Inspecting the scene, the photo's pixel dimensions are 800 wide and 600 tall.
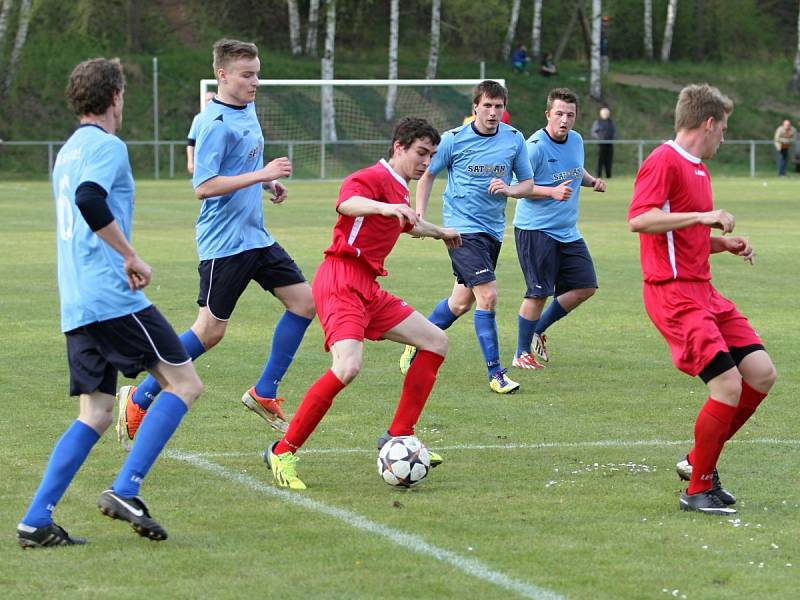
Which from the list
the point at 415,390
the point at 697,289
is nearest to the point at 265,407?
the point at 415,390

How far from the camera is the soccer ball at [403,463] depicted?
22.1ft

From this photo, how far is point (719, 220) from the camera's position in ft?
20.2

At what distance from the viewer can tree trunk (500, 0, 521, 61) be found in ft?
178

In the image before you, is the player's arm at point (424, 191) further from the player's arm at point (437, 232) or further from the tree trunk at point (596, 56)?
the tree trunk at point (596, 56)

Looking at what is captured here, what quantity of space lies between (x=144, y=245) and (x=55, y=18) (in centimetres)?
2990

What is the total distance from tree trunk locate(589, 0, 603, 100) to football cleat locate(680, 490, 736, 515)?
143ft

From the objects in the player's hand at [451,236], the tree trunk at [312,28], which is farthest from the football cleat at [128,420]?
the tree trunk at [312,28]

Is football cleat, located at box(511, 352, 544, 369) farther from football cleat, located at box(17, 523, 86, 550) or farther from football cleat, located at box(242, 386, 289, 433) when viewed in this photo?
football cleat, located at box(17, 523, 86, 550)

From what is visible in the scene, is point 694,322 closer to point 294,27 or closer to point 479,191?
point 479,191

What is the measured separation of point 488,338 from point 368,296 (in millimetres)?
2839

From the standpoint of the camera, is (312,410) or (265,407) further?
(265,407)

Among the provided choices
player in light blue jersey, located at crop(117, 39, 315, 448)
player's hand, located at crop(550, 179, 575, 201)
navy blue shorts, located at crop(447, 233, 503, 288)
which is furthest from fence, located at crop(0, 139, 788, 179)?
player in light blue jersey, located at crop(117, 39, 315, 448)

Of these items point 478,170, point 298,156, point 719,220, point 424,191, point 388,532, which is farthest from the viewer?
point 298,156

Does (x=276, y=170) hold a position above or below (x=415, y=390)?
above
